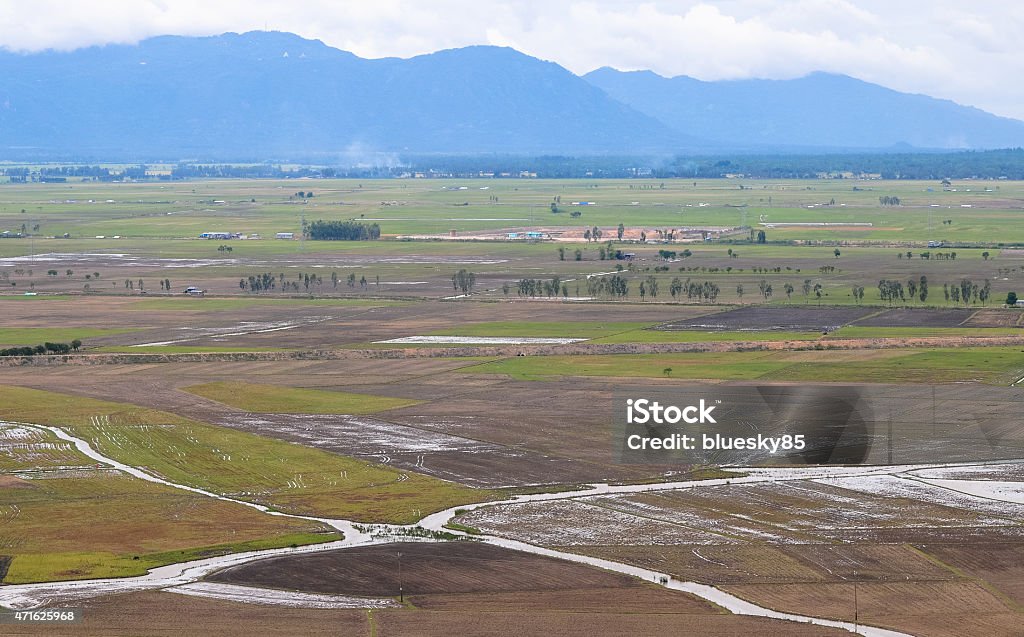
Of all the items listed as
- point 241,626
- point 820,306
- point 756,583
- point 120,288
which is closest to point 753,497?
point 756,583

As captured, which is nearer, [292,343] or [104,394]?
[104,394]

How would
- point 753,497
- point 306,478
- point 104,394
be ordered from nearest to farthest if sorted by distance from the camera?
point 753,497 < point 306,478 < point 104,394

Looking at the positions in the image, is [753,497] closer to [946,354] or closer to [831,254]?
[946,354]

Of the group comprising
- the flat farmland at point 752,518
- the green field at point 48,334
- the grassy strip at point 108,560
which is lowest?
the flat farmland at point 752,518

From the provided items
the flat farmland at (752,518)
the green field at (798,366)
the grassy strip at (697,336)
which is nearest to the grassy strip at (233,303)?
the grassy strip at (697,336)

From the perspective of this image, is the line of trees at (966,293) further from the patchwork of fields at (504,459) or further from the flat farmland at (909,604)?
the flat farmland at (909,604)

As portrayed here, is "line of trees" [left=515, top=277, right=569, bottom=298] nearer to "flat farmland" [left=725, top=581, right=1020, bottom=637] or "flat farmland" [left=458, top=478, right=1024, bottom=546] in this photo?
"flat farmland" [left=458, top=478, right=1024, bottom=546]

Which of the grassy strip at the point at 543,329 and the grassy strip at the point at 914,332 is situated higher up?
the grassy strip at the point at 543,329

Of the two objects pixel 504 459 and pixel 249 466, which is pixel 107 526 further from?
pixel 504 459
